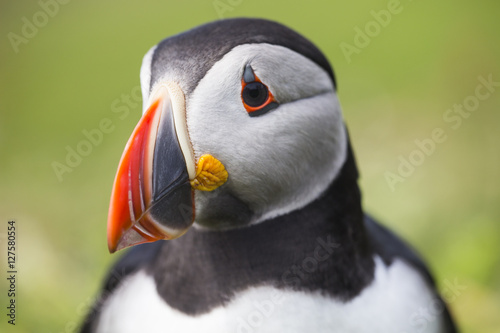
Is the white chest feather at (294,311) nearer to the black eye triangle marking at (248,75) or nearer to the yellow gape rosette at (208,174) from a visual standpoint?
the yellow gape rosette at (208,174)

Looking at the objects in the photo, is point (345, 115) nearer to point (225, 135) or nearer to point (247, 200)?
point (247, 200)

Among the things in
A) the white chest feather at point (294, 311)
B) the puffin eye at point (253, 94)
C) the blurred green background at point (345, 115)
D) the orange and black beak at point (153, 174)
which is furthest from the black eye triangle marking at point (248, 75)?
the blurred green background at point (345, 115)

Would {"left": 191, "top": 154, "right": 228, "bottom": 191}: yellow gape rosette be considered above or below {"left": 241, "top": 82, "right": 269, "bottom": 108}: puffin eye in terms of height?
below

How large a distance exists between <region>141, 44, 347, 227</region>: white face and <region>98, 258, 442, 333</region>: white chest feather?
0.96ft

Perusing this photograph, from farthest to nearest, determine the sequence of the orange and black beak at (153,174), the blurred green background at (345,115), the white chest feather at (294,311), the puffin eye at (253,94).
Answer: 1. the blurred green background at (345,115)
2. the white chest feather at (294,311)
3. the puffin eye at (253,94)
4. the orange and black beak at (153,174)

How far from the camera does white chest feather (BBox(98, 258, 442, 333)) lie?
86.7 inches

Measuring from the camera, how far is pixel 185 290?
2.28 m

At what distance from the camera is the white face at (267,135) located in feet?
6.48

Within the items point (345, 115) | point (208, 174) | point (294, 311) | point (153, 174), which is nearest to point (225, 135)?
point (208, 174)

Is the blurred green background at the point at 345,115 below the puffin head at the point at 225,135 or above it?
below

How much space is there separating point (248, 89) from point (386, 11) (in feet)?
17.5

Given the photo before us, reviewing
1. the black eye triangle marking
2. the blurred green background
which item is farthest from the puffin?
the blurred green background

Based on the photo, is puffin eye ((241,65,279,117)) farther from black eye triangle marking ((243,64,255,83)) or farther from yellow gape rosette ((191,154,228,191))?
yellow gape rosette ((191,154,228,191))

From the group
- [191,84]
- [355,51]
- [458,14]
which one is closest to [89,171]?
[355,51]
